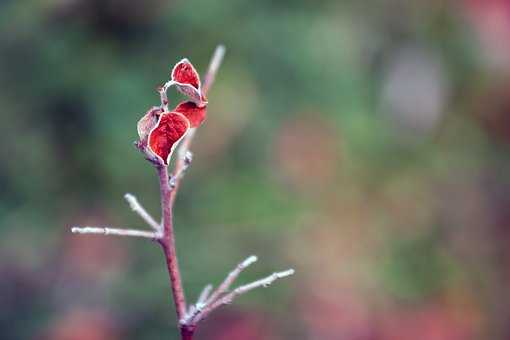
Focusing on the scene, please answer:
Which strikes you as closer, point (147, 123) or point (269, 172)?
point (147, 123)

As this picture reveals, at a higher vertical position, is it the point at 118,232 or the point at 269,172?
the point at 269,172

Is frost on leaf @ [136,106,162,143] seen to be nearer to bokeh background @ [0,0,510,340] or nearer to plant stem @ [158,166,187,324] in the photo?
plant stem @ [158,166,187,324]

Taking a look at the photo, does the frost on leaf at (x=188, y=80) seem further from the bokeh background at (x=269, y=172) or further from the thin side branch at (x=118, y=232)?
the bokeh background at (x=269, y=172)

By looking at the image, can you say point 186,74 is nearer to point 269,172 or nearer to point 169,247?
point 169,247

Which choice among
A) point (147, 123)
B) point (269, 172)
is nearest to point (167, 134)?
point (147, 123)

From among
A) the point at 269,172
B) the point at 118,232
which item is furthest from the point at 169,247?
the point at 269,172

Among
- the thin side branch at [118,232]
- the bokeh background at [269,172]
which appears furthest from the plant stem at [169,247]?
the bokeh background at [269,172]

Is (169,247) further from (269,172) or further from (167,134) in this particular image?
(269,172)
